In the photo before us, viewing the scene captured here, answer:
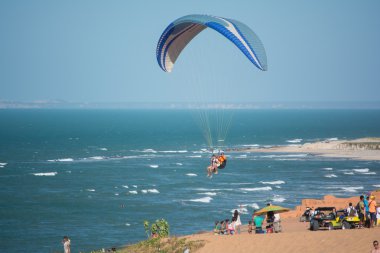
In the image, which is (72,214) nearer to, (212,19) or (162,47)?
(162,47)

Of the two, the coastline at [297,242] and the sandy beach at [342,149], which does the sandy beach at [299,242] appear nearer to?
the coastline at [297,242]

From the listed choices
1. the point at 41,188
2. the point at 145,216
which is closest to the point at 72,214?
the point at 145,216

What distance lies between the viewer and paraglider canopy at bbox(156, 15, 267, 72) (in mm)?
22375

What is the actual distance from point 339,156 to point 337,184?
27895 mm

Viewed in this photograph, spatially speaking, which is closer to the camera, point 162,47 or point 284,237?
point 284,237

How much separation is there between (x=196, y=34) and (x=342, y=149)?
234 ft

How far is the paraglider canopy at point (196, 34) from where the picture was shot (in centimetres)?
2238

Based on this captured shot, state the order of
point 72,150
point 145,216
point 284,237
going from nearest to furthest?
point 284,237, point 145,216, point 72,150

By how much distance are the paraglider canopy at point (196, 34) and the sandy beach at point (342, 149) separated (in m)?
61.7

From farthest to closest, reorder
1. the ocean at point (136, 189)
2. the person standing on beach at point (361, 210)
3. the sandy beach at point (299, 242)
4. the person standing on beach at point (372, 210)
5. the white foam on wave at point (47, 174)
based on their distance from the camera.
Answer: the white foam on wave at point (47, 174)
the ocean at point (136, 189)
the person standing on beach at point (361, 210)
the person standing on beach at point (372, 210)
the sandy beach at point (299, 242)

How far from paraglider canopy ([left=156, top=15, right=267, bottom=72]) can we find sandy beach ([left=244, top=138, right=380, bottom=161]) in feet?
202

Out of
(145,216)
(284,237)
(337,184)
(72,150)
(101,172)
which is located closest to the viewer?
(284,237)

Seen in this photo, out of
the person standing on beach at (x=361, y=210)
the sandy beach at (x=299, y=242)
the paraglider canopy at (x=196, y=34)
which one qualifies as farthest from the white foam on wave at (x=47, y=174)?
the person standing on beach at (x=361, y=210)

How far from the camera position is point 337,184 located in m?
59.3
